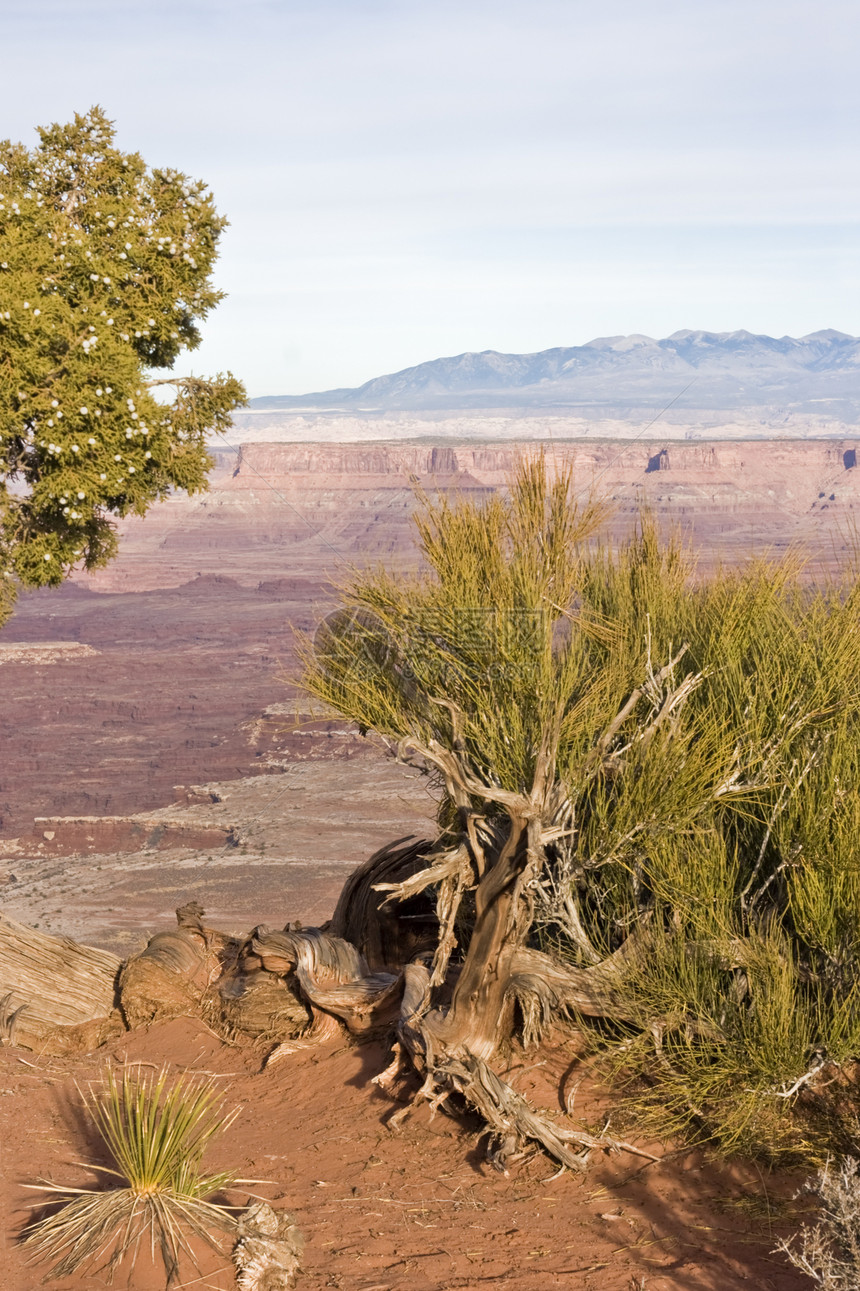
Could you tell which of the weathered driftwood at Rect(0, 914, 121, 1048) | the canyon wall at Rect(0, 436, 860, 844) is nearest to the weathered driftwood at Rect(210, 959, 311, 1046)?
the weathered driftwood at Rect(0, 914, 121, 1048)

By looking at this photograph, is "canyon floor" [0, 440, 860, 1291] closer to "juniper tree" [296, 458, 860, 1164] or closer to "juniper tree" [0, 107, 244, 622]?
"juniper tree" [296, 458, 860, 1164]

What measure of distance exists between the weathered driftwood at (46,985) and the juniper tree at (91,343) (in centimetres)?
403

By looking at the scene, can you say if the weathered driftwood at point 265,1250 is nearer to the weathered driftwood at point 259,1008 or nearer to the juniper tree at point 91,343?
the weathered driftwood at point 259,1008

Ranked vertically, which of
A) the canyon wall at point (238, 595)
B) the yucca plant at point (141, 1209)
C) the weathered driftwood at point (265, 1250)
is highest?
the yucca plant at point (141, 1209)

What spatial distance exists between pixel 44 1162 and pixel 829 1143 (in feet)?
19.3

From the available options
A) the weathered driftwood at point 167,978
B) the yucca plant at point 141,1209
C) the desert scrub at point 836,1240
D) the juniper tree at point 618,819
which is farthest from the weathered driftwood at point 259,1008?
the desert scrub at point 836,1240

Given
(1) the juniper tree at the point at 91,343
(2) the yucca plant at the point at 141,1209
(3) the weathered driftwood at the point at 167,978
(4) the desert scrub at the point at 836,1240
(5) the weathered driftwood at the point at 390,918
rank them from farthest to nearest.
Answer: (5) the weathered driftwood at the point at 390,918 → (3) the weathered driftwood at the point at 167,978 → (1) the juniper tree at the point at 91,343 → (2) the yucca plant at the point at 141,1209 → (4) the desert scrub at the point at 836,1240

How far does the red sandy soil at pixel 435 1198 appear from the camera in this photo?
6.97 metres

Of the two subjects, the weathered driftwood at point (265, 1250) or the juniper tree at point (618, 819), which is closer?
the weathered driftwood at point (265, 1250)

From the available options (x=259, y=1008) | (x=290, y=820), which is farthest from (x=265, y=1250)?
(x=290, y=820)

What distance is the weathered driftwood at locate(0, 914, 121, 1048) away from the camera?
12.3 metres

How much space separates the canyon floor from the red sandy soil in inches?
0.9

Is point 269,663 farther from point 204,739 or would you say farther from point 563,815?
point 563,815

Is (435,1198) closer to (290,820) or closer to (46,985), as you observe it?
(46,985)
